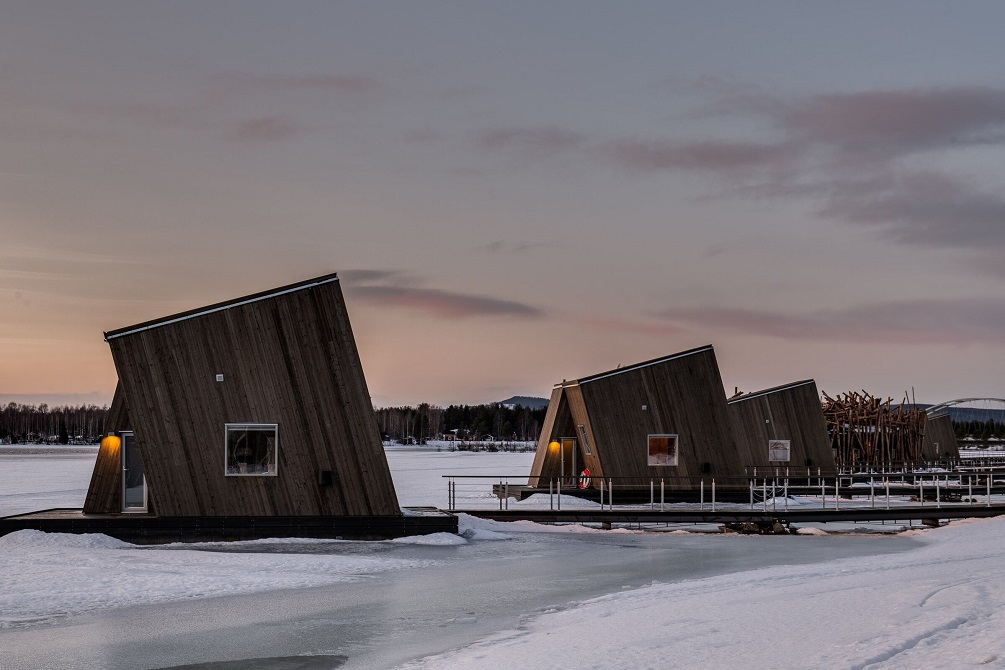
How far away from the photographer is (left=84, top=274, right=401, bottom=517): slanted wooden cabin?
77.3ft

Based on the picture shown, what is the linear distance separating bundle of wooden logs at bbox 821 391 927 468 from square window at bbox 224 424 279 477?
3827 centimetres

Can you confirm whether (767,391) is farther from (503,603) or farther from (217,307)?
(503,603)

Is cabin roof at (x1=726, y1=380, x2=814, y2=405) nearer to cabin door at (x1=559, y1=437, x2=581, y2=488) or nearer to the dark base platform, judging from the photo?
cabin door at (x1=559, y1=437, x2=581, y2=488)

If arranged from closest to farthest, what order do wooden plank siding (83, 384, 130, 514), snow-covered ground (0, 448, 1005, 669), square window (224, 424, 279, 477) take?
snow-covered ground (0, 448, 1005, 669), square window (224, 424, 279, 477), wooden plank siding (83, 384, 130, 514)

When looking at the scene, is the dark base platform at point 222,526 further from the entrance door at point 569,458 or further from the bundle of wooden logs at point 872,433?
the bundle of wooden logs at point 872,433

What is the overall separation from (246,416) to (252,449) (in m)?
0.76

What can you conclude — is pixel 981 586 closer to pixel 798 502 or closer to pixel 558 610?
pixel 558 610

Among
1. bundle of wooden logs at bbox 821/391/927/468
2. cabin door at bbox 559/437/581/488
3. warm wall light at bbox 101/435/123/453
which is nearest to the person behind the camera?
warm wall light at bbox 101/435/123/453

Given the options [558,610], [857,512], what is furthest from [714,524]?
[558,610]

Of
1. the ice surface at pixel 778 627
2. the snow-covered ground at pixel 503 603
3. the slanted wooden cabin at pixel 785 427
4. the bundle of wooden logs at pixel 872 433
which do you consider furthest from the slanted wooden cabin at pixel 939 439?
the ice surface at pixel 778 627

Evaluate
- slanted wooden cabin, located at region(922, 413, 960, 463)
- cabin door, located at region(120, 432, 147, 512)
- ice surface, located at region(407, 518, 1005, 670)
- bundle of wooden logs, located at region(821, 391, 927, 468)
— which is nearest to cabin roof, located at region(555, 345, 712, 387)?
cabin door, located at region(120, 432, 147, 512)

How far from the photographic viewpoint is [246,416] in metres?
24.0

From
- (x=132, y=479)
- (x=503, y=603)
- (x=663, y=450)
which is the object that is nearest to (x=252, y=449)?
(x=132, y=479)

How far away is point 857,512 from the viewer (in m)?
30.2
